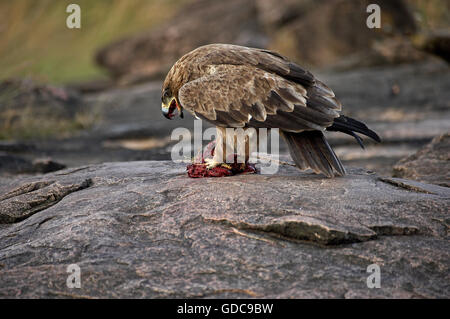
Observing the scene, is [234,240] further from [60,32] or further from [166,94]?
[60,32]

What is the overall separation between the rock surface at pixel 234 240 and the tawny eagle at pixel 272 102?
0.30 meters

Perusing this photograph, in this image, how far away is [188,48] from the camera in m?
27.4

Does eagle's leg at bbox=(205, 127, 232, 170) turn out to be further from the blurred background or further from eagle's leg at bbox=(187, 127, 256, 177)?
the blurred background

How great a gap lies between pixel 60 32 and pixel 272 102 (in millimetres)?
10744

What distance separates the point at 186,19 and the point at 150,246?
1043 inches

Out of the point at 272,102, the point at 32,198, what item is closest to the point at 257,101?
the point at 272,102

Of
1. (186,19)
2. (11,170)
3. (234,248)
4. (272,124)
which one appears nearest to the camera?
(234,248)

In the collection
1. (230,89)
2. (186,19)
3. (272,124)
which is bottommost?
(272,124)

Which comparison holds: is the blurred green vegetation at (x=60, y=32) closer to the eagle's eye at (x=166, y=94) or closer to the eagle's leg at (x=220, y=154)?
the eagle's eye at (x=166, y=94)

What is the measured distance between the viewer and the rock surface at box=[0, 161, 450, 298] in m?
3.67

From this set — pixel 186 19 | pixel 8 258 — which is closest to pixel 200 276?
pixel 8 258

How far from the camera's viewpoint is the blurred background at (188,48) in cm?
928
